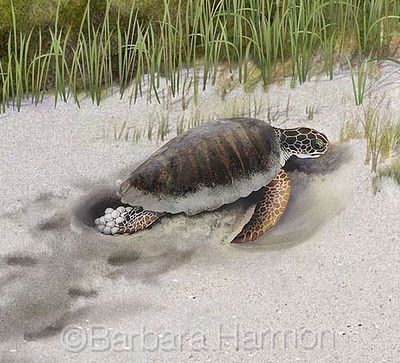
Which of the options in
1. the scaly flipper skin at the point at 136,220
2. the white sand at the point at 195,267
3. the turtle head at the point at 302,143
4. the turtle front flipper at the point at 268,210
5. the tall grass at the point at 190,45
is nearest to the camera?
the white sand at the point at 195,267

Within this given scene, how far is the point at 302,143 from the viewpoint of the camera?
3555 millimetres

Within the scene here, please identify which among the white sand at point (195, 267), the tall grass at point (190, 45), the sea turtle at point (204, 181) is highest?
the tall grass at point (190, 45)

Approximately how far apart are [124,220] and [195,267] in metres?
0.42

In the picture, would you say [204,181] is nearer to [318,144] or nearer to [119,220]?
[119,220]

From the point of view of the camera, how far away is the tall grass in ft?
13.4

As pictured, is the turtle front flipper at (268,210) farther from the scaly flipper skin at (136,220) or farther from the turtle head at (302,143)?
the scaly flipper skin at (136,220)

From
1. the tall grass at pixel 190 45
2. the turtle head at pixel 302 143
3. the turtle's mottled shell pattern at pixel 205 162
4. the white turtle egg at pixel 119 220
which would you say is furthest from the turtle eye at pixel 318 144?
the white turtle egg at pixel 119 220

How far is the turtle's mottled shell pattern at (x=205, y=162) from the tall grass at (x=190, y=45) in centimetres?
66

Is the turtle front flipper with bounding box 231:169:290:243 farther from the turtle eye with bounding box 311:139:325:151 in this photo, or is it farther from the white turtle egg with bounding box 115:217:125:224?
the white turtle egg with bounding box 115:217:125:224

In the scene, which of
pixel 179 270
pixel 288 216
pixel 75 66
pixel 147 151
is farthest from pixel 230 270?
pixel 75 66

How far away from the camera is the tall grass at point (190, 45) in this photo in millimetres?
4082

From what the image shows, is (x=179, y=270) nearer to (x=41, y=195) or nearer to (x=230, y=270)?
(x=230, y=270)

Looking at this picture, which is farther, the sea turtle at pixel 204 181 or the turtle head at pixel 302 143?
the turtle head at pixel 302 143

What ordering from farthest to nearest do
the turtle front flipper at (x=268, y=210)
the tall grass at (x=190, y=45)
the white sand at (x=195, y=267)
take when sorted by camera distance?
the tall grass at (x=190, y=45) → the turtle front flipper at (x=268, y=210) → the white sand at (x=195, y=267)
